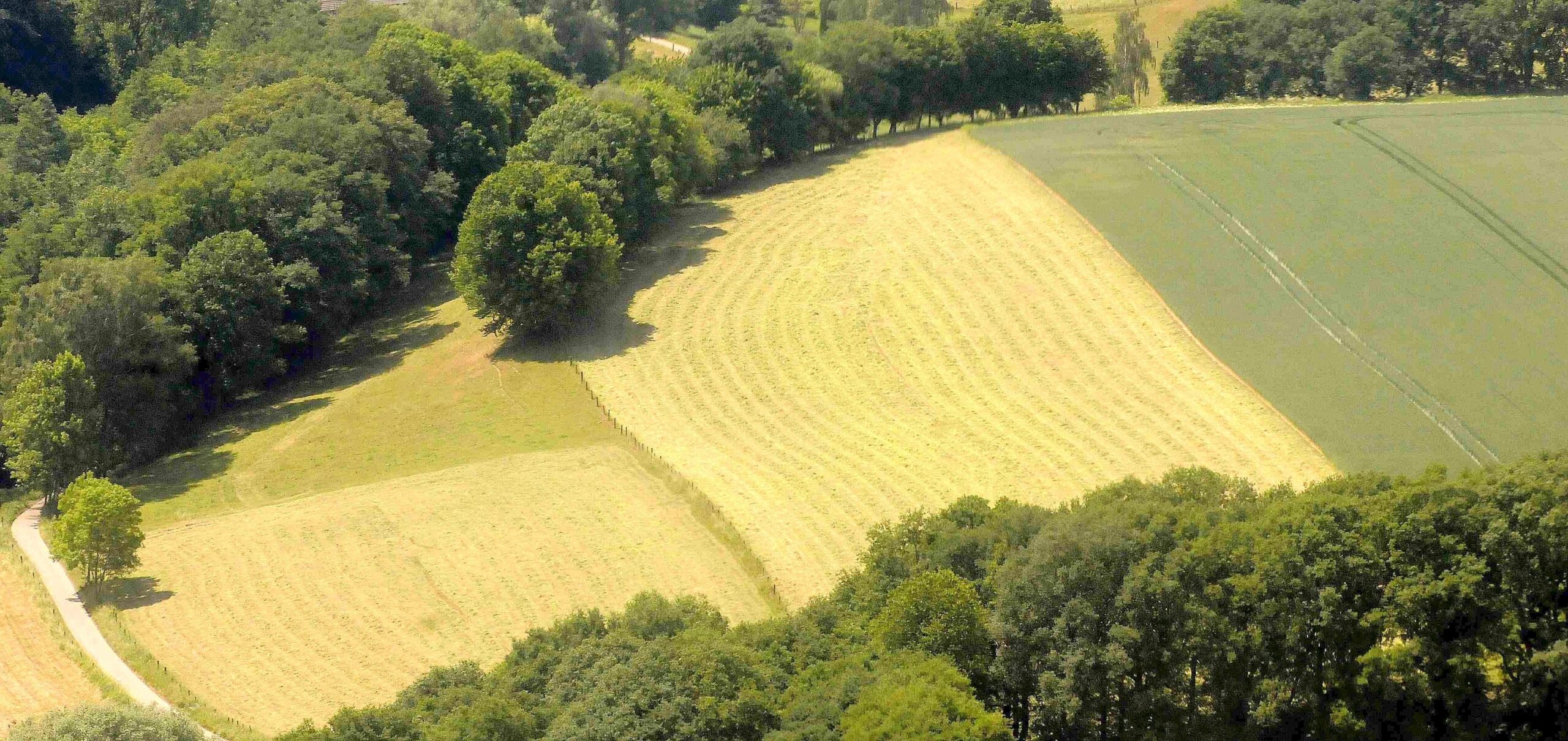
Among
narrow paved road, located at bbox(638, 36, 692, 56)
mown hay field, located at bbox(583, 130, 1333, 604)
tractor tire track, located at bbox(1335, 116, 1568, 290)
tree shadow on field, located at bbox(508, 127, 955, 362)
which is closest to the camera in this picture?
mown hay field, located at bbox(583, 130, 1333, 604)

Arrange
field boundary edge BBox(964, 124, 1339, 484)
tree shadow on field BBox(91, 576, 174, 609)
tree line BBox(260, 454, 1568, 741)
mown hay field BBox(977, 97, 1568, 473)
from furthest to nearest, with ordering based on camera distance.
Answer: field boundary edge BBox(964, 124, 1339, 484) → mown hay field BBox(977, 97, 1568, 473) → tree shadow on field BBox(91, 576, 174, 609) → tree line BBox(260, 454, 1568, 741)

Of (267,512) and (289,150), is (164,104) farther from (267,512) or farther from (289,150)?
(267,512)

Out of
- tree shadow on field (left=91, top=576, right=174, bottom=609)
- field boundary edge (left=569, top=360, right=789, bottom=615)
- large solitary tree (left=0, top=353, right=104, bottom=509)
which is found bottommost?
field boundary edge (left=569, top=360, right=789, bottom=615)

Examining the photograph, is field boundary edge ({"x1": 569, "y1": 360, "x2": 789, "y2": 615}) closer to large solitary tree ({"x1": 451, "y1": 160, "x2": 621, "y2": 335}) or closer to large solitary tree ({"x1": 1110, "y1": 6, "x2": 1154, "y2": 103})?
large solitary tree ({"x1": 451, "y1": 160, "x2": 621, "y2": 335})

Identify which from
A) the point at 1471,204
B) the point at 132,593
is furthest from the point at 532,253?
the point at 1471,204

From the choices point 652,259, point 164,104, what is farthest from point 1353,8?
point 164,104

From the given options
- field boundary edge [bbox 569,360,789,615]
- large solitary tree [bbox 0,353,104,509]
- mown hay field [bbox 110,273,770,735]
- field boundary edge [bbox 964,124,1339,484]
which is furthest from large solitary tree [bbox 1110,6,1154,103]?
large solitary tree [bbox 0,353,104,509]

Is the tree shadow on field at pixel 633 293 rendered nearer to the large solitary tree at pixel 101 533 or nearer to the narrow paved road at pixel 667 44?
the large solitary tree at pixel 101 533

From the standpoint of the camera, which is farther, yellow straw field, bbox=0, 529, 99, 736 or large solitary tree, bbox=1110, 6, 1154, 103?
large solitary tree, bbox=1110, 6, 1154, 103
